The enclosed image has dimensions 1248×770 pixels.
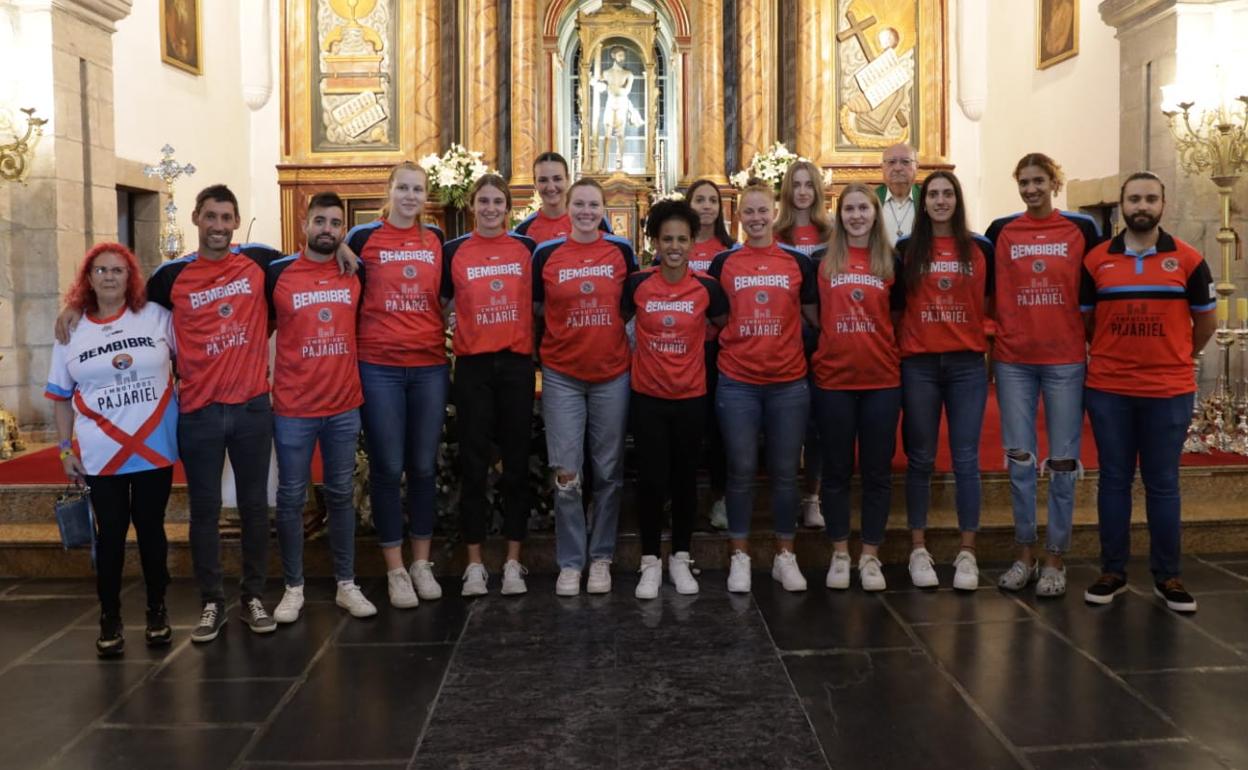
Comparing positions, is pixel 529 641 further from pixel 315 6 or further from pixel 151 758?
pixel 315 6

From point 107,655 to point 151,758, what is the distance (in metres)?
1.01

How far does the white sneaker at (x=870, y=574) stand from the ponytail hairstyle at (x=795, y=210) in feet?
4.68

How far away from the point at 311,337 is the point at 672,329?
1399 mm

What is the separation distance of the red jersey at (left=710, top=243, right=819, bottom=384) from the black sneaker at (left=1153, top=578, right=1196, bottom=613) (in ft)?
5.48

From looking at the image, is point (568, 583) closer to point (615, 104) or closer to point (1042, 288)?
point (1042, 288)

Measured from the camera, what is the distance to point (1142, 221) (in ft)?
13.3

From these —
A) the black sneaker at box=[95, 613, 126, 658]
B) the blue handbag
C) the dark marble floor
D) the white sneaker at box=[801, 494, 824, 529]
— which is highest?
the blue handbag

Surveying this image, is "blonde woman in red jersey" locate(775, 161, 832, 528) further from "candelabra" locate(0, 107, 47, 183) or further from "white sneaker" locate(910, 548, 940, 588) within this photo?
"candelabra" locate(0, 107, 47, 183)

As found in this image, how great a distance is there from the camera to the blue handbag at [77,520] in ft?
12.2

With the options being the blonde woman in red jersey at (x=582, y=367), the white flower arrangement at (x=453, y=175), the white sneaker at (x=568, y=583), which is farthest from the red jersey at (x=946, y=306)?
the white flower arrangement at (x=453, y=175)

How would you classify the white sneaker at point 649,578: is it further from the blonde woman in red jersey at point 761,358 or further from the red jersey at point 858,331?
the red jersey at point 858,331

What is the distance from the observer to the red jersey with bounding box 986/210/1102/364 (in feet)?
13.8

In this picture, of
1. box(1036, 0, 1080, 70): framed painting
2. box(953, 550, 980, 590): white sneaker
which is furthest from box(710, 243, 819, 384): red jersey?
box(1036, 0, 1080, 70): framed painting

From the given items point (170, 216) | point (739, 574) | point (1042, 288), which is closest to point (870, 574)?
point (739, 574)
